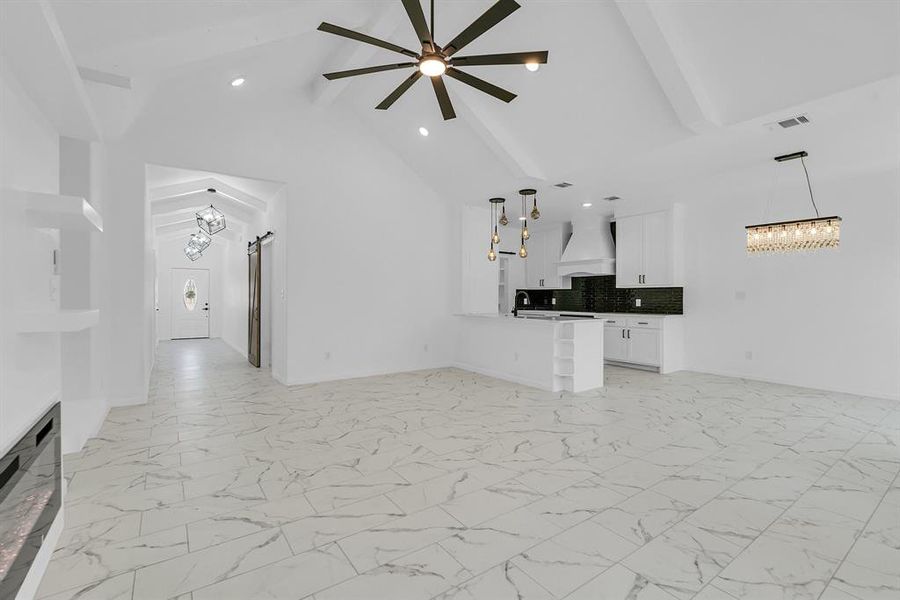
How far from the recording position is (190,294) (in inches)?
510

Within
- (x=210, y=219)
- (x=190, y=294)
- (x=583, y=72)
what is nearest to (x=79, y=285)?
(x=210, y=219)

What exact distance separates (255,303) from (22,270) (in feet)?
21.6

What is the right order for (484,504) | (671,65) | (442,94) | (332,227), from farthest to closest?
(332,227)
(671,65)
(442,94)
(484,504)

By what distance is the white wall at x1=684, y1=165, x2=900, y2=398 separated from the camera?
5.25 m

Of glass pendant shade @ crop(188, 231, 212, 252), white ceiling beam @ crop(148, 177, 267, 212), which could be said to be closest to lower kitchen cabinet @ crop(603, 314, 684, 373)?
white ceiling beam @ crop(148, 177, 267, 212)

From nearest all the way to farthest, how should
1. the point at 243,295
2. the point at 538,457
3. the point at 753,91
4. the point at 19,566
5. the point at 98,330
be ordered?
the point at 19,566, the point at 538,457, the point at 753,91, the point at 98,330, the point at 243,295

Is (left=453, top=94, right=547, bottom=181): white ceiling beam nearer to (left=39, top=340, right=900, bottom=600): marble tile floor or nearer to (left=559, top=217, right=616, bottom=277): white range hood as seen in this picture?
(left=559, top=217, right=616, bottom=277): white range hood

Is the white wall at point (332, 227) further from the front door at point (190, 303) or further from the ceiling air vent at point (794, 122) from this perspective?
the front door at point (190, 303)

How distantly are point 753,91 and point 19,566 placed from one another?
533 centimetres

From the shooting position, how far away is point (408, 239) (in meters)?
7.07

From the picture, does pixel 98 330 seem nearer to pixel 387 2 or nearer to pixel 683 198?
pixel 387 2

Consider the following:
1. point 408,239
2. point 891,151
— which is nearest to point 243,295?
point 408,239

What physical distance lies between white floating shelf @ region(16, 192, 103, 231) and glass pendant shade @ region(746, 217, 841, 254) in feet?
19.8

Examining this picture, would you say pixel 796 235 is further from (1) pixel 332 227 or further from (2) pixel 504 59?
(1) pixel 332 227
